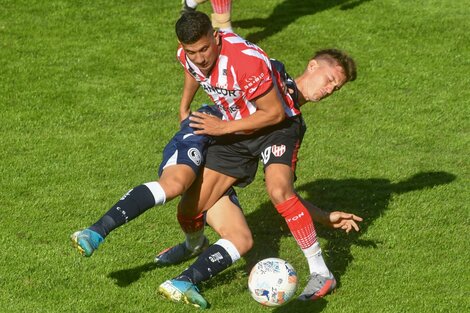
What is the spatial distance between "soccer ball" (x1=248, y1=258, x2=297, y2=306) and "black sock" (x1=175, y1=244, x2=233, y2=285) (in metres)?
0.36

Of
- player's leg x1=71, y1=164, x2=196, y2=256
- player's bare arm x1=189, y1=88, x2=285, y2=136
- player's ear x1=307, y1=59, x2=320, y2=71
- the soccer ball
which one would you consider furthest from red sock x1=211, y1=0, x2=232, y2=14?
the soccer ball

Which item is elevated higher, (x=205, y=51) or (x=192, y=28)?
(x=192, y=28)

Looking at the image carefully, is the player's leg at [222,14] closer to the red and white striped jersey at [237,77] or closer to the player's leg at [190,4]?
the player's leg at [190,4]

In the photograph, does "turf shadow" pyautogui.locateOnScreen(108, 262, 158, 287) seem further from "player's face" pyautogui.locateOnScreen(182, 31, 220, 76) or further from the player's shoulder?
the player's shoulder

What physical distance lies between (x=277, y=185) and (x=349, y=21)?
22.8ft

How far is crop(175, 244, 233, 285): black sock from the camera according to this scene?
6844 mm

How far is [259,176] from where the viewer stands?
9.52m

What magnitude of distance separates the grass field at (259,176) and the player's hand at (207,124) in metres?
1.18

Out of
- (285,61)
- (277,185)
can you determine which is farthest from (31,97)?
(277,185)

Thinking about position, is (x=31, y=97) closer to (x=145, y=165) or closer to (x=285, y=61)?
(x=145, y=165)

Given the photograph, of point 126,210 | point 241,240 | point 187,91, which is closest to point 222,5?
point 187,91

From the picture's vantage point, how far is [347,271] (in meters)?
7.60

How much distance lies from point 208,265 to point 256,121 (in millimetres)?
1101

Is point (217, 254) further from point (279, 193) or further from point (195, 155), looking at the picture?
point (195, 155)
